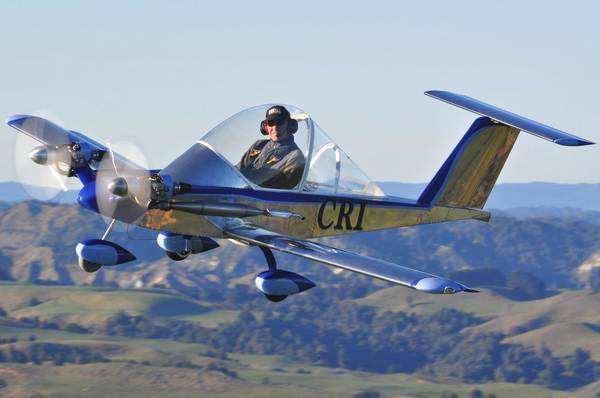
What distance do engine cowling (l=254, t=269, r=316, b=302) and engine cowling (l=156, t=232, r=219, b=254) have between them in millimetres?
2481

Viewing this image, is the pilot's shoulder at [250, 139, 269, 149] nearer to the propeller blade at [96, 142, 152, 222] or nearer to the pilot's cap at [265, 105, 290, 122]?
the pilot's cap at [265, 105, 290, 122]

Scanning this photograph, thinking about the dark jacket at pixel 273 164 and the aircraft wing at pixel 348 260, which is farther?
the dark jacket at pixel 273 164

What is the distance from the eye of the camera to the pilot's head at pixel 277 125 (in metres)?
27.2

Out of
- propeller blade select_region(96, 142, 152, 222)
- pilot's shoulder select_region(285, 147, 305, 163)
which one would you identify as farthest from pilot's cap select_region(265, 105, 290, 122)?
propeller blade select_region(96, 142, 152, 222)

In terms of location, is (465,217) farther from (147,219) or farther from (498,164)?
(147,219)

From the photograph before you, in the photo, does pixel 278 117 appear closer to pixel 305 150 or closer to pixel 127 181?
pixel 305 150

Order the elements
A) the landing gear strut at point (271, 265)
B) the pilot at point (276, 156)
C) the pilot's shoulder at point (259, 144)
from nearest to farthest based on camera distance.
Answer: the landing gear strut at point (271, 265)
the pilot at point (276, 156)
the pilot's shoulder at point (259, 144)

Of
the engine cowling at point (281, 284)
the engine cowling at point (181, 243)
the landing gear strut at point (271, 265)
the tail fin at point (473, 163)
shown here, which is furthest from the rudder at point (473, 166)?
the engine cowling at point (281, 284)

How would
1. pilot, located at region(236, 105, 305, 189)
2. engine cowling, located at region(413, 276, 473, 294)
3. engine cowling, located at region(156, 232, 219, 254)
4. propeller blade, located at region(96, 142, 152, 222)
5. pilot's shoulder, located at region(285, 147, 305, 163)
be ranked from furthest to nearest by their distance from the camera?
1. pilot's shoulder, located at region(285, 147, 305, 163)
2. pilot, located at region(236, 105, 305, 189)
3. engine cowling, located at region(156, 232, 219, 254)
4. propeller blade, located at region(96, 142, 152, 222)
5. engine cowling, located at region(413, 276, 473, 294)

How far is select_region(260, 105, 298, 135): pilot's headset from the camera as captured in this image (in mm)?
27305

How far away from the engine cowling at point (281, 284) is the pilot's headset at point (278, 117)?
15.3 ft

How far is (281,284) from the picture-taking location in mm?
24062

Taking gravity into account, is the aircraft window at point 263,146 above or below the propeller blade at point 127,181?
above

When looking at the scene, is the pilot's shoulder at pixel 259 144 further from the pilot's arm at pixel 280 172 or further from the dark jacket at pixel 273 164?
the pilot's arm at pixel 280 172
